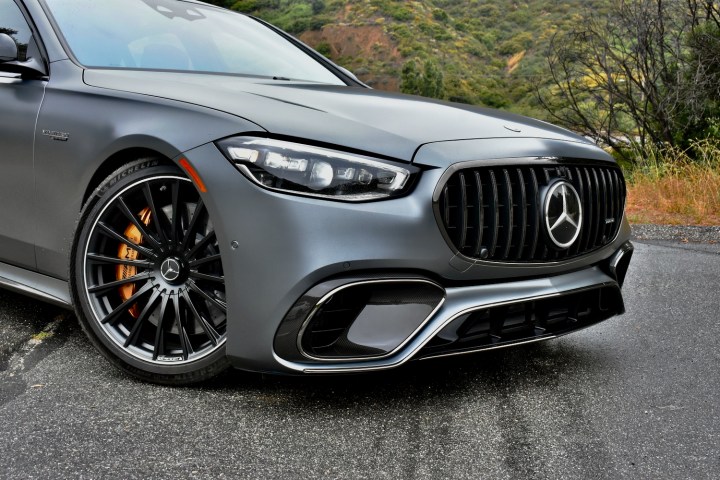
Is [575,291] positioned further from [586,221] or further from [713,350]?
[713,350]

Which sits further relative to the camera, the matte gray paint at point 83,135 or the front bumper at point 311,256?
the matte gray paint at point 83,135

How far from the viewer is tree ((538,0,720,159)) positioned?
13258 mm

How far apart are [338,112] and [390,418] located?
3.52 feet

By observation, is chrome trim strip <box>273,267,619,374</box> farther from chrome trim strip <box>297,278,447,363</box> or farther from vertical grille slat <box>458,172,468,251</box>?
vertical grille slat <box>458,172,468,251</box>

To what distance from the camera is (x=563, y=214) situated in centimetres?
285

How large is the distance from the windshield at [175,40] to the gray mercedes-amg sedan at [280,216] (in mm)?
31

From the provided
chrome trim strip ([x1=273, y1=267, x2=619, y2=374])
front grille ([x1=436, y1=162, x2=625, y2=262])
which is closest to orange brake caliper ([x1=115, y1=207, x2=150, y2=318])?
chrome trim strip ([x1=273, y1=267, x2=619, y2=374])

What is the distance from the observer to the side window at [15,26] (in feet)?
11.4

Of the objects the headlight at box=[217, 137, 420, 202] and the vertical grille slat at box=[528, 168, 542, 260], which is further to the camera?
the vertical grille slat at box=[528, 168, 542, 260]

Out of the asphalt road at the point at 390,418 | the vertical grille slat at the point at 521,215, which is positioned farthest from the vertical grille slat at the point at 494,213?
the asphalt road at the point at 390,418

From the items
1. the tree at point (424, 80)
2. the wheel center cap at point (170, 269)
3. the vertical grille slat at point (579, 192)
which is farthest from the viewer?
the tree at point (424, 80)

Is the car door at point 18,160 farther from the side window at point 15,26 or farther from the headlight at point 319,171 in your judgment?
the headlight at point 319,171

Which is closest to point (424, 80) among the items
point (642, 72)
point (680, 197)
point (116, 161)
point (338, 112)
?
point (642, 72)

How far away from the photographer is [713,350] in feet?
11.5
